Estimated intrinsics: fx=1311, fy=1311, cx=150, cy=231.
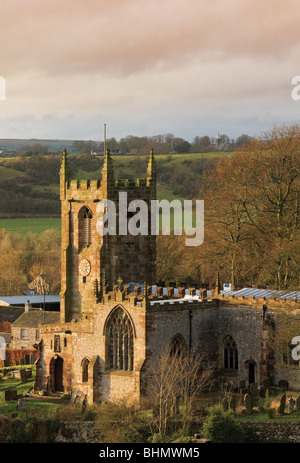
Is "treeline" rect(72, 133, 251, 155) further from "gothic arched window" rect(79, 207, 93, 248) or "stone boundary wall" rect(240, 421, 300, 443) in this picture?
"stone boundary wall" rect(240, 421, 300, 443)

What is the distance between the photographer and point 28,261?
147m

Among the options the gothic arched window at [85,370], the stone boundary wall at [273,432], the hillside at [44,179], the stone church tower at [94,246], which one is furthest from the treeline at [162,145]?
the stone boundary wall at [273,432]

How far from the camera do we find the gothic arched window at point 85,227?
7775cm

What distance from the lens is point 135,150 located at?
429 feet

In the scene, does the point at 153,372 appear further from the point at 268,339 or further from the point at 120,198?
the point at 120,198

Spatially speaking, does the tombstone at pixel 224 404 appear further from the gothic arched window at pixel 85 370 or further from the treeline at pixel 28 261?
the treeline at pixel 28 261

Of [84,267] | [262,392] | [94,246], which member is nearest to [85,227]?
[94,246]

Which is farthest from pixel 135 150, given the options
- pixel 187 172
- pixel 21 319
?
pixel 21 319

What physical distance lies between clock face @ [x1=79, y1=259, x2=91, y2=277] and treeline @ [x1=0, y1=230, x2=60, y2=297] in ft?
157

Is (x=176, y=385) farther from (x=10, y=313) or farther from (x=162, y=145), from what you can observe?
(x=162, y=145)

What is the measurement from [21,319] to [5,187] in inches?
2856

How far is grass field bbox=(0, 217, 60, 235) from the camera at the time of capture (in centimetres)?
16500

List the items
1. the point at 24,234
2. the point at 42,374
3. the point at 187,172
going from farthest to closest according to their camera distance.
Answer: the point at 24,234 → the point at 187,172 → the point at 42,374
